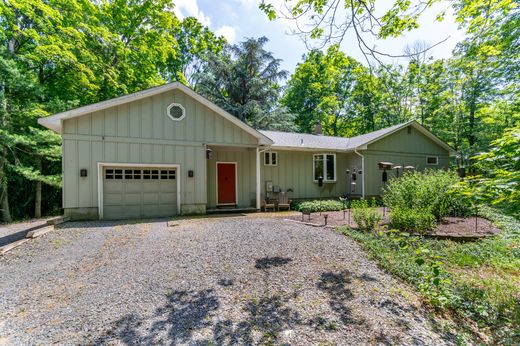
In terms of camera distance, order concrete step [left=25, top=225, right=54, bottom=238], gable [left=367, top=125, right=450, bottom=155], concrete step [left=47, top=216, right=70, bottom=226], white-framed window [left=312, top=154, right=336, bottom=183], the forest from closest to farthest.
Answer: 1. the forest
2. concrete step [left=25, top=225, right=54, bottom=238]
3. concrete step [left=47, top=216, right=70, bottom=226]
4. white-framed window [left=312, top=154, right=336, bottom=183]
5. gable [left=367, top=125, right=450, bottom=155]

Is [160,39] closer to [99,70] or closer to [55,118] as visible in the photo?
[99,70]

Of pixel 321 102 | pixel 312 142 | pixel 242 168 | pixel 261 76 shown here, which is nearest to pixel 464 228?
pixel 312 142

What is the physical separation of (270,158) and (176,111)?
4.79m

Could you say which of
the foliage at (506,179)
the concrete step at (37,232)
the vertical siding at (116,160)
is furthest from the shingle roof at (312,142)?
the concrete step at (37,232)

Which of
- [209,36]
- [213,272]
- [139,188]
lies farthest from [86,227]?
[209,36]

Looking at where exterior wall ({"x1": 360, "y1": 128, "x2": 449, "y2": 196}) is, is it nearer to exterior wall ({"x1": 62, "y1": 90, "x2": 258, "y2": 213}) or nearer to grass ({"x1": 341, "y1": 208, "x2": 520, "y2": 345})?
grass ({"x1": 341, "y1": 208, "x2": 520, "y2": 345})

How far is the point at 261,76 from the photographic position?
19375 mm

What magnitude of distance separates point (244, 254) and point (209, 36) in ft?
23.6

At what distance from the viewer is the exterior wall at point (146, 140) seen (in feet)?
24.9

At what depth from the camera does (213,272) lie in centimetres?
401

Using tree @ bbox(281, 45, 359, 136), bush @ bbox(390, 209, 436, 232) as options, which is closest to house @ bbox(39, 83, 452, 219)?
bush @ bbox(390, 209, 436, 232)

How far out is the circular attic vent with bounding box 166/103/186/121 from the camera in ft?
29.0

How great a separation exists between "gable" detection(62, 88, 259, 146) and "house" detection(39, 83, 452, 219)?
0.03 m

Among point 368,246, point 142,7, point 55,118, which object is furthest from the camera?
point 142,7
